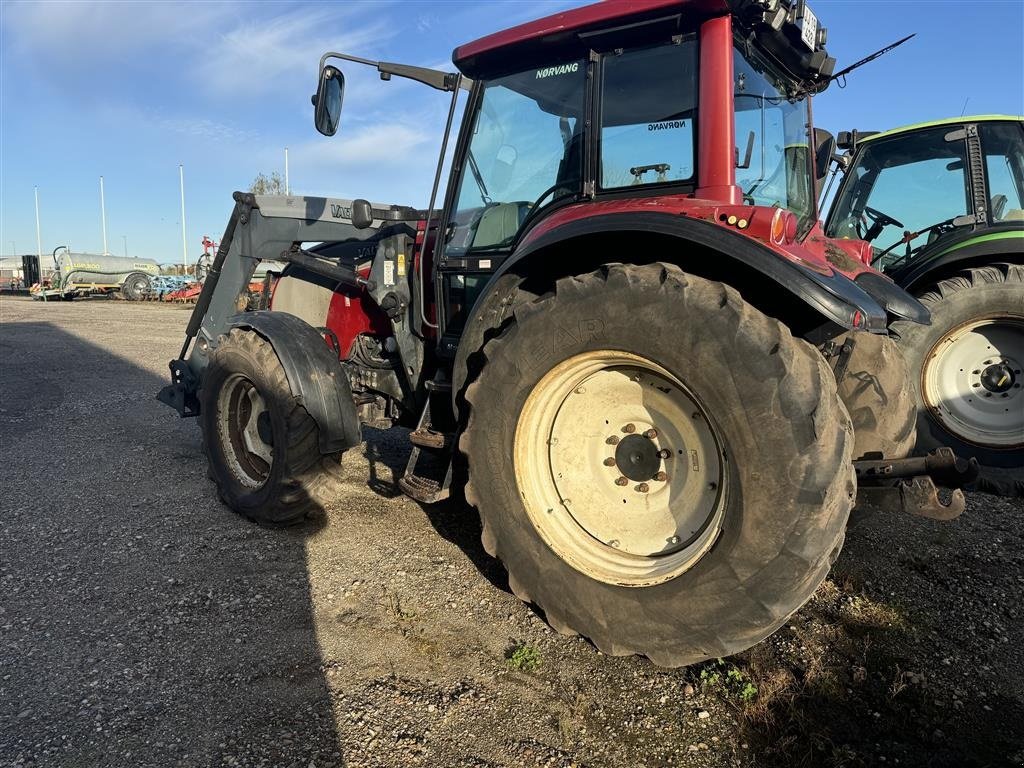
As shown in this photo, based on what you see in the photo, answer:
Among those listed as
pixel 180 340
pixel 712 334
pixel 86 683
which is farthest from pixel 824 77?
pixel 180 340

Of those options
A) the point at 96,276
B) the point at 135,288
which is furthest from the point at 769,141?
the point at 96,276

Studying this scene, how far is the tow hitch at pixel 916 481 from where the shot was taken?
244 centimetres

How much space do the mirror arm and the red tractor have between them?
1 centimetres

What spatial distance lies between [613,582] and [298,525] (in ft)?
6.90

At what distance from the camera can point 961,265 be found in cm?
525

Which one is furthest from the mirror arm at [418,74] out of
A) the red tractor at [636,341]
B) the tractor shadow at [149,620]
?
the tractor shadow at [149,620]

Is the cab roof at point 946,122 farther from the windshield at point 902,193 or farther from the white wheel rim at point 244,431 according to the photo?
the white wheel rim at point 244,431

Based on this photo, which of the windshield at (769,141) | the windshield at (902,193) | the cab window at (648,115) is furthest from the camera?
the windshield at (902,193)

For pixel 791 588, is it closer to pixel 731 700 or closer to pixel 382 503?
pixel 731 700

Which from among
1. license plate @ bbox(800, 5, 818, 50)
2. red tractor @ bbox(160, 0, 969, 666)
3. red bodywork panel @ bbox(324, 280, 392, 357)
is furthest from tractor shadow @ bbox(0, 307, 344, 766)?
license plate @ bbox(800, 5, 818, 50)

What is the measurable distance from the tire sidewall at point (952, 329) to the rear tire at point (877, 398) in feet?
5.99

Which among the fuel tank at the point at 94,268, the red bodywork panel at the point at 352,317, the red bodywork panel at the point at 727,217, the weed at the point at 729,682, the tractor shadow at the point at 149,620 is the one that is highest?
the fuel tank at the point at 94,268

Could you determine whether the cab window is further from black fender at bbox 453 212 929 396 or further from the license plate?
the license plate

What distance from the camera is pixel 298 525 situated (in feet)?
12.5
